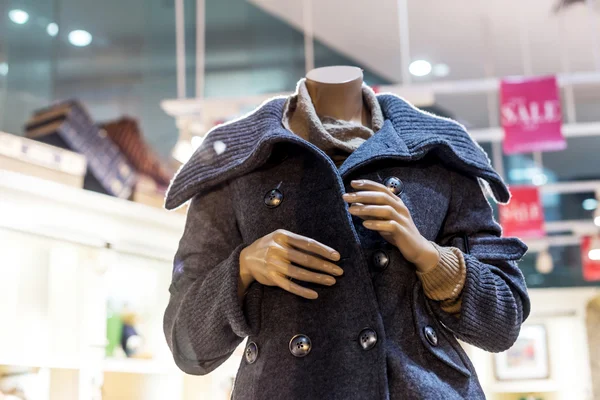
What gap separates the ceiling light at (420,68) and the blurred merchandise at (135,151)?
3.38 meters

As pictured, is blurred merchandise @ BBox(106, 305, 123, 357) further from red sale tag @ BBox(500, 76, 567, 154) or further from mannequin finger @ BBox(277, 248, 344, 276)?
red sale tag @ BBox(500, 76, 567, 154)

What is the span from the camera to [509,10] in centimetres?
542

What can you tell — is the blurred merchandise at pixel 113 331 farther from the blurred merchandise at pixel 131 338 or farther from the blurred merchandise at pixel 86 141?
the blurred merchandise at pixel 86 141

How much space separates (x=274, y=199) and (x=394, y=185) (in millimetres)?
167

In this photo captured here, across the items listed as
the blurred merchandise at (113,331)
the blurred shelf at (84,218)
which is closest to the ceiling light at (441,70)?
the blurred shelf at (84,218)

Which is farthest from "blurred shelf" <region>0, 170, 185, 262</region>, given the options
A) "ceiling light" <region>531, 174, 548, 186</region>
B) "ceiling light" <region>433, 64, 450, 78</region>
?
"ceiling light" <region>531, 174, 548, 186</region>

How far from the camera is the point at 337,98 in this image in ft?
4.21

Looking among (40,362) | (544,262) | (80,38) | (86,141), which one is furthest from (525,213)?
(40,362)

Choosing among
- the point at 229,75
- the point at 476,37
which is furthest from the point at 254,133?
the point at 476,37

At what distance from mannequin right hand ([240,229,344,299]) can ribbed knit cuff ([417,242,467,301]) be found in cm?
12

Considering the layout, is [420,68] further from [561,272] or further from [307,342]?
[307,342]

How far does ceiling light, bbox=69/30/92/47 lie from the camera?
350 centimetres

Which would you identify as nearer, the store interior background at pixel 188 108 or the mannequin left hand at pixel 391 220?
the mannequin left hand at pixel 391 220

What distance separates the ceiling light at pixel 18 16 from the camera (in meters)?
2.97
